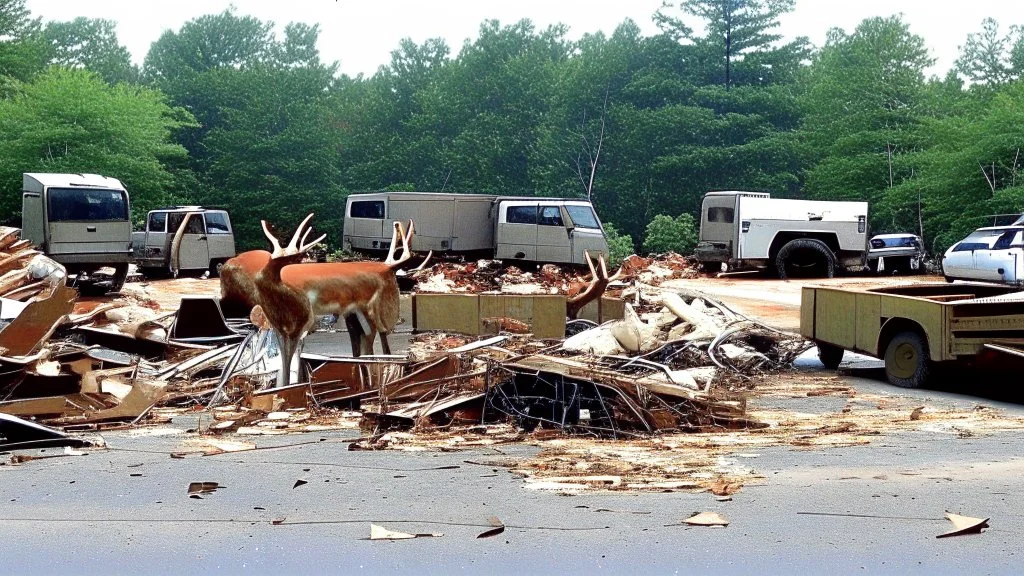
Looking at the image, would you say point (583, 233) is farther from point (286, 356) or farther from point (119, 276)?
point (286, 356)

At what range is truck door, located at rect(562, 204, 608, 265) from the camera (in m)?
31.2

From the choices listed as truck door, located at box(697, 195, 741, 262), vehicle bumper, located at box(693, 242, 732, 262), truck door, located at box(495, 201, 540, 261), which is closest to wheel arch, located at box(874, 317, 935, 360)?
truck door, located at box(495, 201, 540, 261)

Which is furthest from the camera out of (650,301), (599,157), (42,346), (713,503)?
(599,157)

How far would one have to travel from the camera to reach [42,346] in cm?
1348

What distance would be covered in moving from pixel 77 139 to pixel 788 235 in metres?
30.7

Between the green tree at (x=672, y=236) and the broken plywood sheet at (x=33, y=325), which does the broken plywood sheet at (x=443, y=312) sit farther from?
the green tree at (x=672, y=236)

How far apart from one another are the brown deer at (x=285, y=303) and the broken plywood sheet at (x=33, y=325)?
291 centimetres

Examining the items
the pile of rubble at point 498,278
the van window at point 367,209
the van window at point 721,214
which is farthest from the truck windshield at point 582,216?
the van window at point 367,209

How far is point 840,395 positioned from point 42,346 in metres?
9.10

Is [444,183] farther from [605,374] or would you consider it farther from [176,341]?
[605,374]

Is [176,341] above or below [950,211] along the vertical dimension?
below

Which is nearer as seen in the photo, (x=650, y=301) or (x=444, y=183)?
(x=650, y=301)

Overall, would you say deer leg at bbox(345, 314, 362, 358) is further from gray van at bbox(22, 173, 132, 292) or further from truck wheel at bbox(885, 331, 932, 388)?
gray van at bbox(22, 173, 132, 292)

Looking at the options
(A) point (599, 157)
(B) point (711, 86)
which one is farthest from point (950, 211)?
(A) point (599, 157)
